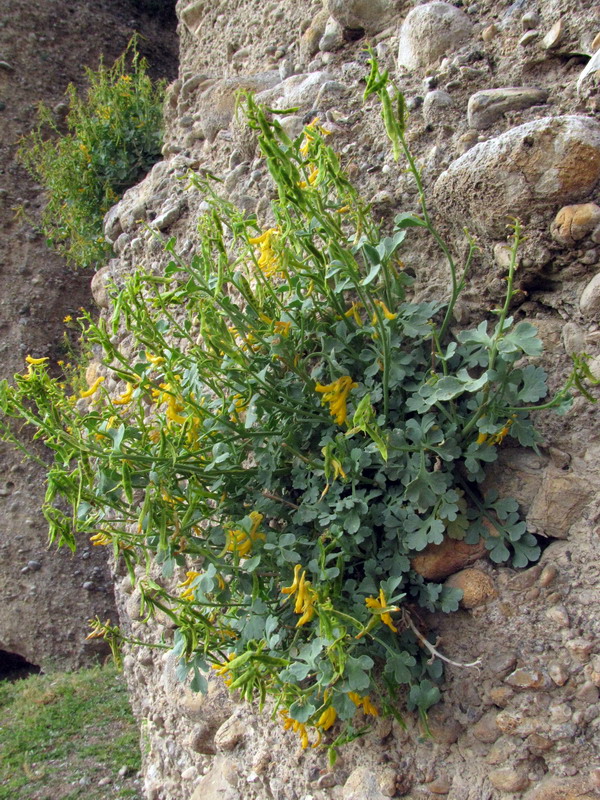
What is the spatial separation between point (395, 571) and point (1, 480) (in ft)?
11.3

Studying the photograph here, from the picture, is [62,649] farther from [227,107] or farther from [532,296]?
[532,296]

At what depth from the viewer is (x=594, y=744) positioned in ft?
3.80

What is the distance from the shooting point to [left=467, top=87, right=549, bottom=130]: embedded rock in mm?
1532

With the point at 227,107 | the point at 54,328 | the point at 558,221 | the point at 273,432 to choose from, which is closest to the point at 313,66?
the point at 227,107

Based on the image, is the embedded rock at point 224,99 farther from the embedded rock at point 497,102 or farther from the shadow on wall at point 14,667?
the shadow on wall at point 14,667

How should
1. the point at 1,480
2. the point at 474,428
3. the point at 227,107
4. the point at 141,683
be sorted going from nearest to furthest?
1. the point at 474,428
2. the point at 141,683
3. the point at 227,107
4. the point at 1,480

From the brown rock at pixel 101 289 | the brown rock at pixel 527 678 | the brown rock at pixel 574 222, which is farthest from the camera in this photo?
the brown rock at pixel 101 289

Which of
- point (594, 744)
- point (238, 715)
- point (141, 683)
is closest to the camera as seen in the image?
point (594, 744)

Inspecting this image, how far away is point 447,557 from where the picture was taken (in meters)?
1.37

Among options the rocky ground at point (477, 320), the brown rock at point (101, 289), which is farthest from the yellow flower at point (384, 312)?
the brown rock at point (101, 289)

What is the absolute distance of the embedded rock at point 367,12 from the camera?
2066 millimetres

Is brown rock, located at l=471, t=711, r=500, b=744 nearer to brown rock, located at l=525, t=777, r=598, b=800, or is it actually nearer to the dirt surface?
brown rock, located at l=525, t=777, r=598, b=800

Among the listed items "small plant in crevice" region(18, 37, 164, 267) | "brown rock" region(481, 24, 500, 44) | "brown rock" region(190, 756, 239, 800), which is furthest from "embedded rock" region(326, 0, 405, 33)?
"brown rock" region(190, 756, 239, 800)

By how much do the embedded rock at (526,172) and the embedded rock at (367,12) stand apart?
0.84 metres
